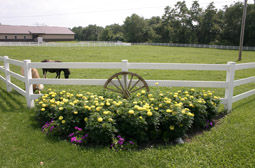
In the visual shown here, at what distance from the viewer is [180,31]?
71812mm

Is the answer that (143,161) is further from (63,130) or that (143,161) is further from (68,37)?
(68,37)

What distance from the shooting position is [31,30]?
77.1 meters

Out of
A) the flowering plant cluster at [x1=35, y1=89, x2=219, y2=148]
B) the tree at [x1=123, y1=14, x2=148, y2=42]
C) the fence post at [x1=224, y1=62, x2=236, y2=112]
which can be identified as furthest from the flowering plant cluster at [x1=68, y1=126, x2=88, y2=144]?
the tree at [x1=123, y1=14, x2=148, y2=42]

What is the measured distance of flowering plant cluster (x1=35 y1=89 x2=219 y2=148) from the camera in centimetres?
380

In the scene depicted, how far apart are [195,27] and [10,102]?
72.9 meters

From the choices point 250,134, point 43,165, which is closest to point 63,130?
point 43,165

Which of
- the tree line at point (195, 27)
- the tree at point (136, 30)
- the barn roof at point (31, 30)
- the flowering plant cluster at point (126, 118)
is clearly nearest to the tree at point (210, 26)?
the tree line at point (195, 27)

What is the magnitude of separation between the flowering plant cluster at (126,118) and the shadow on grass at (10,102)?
1.70 meters

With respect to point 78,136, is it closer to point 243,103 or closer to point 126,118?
point 126,118

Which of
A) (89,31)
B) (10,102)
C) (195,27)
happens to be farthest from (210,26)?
(89,31)

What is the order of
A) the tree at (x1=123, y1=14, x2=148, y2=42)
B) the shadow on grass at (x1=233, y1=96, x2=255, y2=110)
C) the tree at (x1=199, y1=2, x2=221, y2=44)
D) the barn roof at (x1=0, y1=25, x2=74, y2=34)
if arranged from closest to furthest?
the shadow on grass at (x1=233, y1=96, x2=255, y2=110), the tree at (x1=199, y1=2, x2=221, y2=44), the barn roof at (x1=0, y1=25, x2=74, y2=34), the tree at (x1=123, y1=14, x2=148, y2=42)

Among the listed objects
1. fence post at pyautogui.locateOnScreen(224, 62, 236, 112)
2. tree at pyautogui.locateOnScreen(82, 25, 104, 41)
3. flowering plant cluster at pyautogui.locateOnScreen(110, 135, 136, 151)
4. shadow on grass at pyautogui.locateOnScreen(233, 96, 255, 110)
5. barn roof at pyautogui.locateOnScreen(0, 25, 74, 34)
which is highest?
tree at pyautogui.locateOnScreen(82, 25, 104, 41)

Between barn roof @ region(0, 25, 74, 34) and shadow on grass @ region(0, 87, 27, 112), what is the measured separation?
72.9 m

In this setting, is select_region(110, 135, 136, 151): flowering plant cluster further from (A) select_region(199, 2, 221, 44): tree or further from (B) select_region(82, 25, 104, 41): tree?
(B) select_region(82, 25, 104, 41): tree
